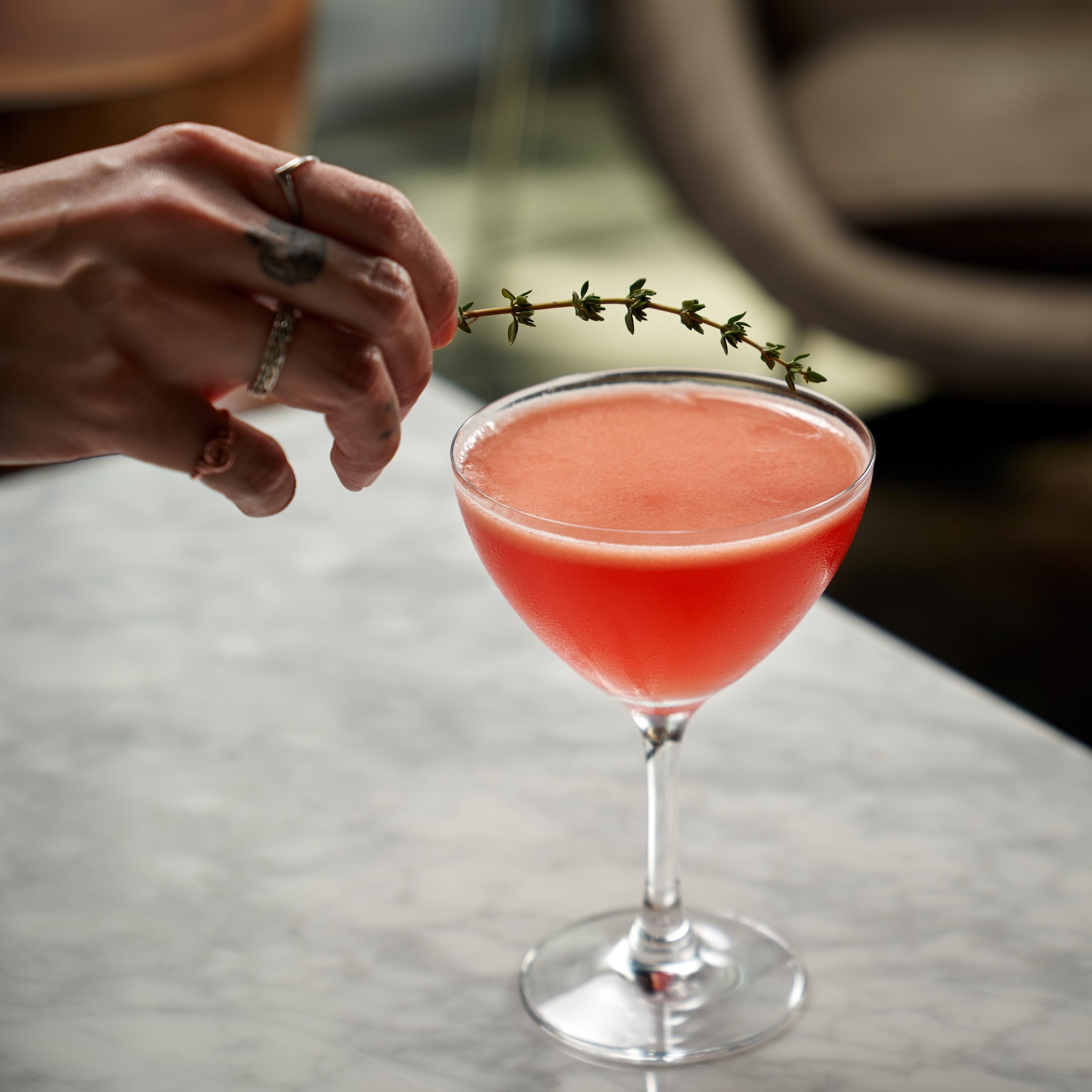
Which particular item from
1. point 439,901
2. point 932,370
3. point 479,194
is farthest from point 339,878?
point 479,194

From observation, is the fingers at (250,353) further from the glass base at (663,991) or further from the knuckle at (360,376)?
the glass base at (663,991)

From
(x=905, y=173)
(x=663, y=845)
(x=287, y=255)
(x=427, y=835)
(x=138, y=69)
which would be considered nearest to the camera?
(x=287, y=255)

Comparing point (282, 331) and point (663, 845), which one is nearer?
point (282, 331)

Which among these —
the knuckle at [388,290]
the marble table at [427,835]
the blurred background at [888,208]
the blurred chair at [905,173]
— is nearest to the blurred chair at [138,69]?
the blurred background at [888,208]

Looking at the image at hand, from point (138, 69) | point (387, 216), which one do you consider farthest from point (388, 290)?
point (138, 69)

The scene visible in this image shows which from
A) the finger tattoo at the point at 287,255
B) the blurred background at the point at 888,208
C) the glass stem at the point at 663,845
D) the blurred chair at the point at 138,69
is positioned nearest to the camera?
the finger tattoo at the point at 287,255

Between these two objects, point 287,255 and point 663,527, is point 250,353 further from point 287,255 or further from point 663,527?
point 663,527

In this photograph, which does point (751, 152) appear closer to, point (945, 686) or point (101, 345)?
point (945, 686)
